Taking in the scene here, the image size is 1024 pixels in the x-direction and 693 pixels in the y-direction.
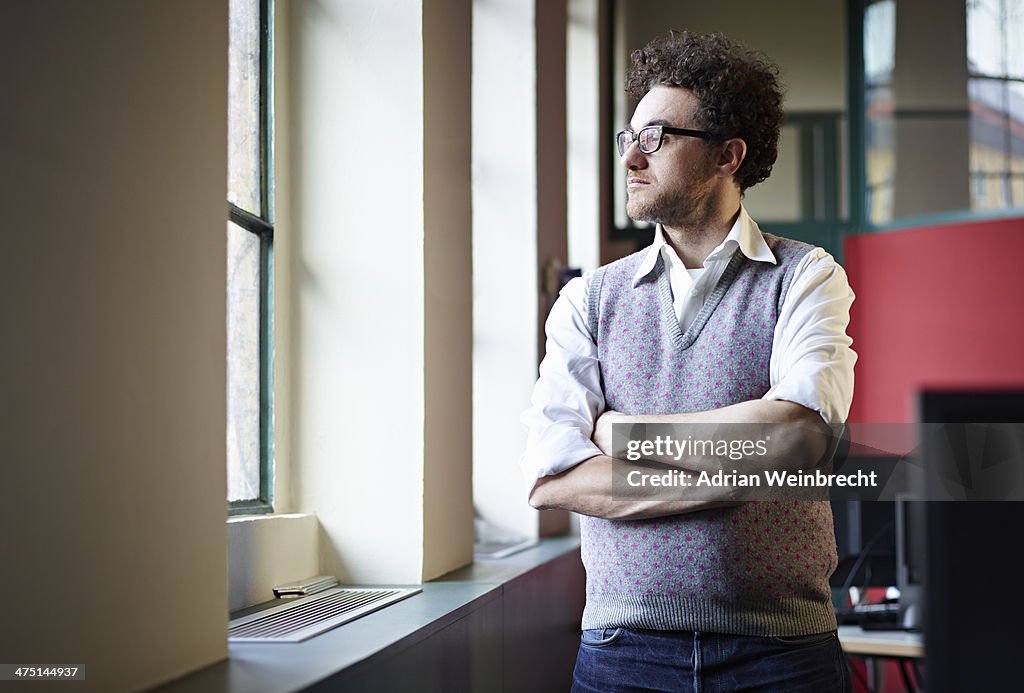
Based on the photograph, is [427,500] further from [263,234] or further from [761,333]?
[761,333]

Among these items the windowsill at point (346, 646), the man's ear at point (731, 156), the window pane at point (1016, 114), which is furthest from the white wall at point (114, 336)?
the window pane at point (1016, 114)

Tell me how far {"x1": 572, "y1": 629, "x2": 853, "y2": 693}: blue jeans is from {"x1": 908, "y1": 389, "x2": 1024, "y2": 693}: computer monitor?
1.01 m

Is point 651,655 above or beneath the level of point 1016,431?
beneath

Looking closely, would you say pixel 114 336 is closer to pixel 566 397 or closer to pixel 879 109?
pixel 566 397

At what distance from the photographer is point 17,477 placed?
1.34 metres

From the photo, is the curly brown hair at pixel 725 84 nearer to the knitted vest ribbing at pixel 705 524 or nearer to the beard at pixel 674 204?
the beard at pixel 674 204

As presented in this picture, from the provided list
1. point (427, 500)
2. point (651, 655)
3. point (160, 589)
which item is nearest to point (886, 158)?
point (427, 500)

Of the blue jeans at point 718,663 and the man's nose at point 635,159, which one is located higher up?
the man's nose at point 635,159

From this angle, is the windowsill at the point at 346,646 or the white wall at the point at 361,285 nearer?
the windowsill at the point at 346,646

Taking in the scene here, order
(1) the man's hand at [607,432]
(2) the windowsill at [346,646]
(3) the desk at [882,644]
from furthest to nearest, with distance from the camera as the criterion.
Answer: (3) the desk at [882,644] < (1) the man's hand at [607,432] < (2) the windowsill at [346,646]

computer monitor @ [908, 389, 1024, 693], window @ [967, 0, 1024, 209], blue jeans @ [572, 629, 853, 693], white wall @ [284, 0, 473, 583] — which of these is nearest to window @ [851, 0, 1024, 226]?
window @ [967, 0, 1024, 209]

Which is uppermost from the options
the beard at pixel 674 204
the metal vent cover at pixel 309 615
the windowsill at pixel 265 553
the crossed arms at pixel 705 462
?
the beard at pixel 674 204

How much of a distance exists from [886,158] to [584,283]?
539cm

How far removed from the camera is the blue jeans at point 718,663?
182cm
